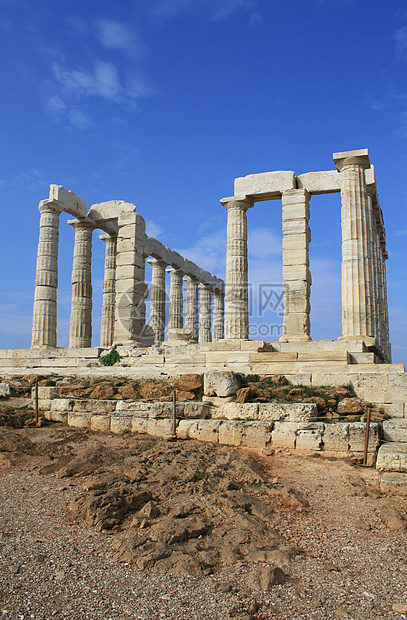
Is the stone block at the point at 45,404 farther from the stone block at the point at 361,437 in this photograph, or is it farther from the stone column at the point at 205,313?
the stone column at the point at 205,313

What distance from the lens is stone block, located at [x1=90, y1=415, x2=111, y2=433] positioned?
11516 millimetres

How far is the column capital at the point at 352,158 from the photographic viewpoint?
55.9ft

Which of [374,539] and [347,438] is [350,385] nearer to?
[347,438]

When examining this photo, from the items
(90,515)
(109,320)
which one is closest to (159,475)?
(90,515)

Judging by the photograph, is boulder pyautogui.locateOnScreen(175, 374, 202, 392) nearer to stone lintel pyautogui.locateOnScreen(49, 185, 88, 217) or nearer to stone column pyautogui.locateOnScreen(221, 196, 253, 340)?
stone column pyautogui.locateOnScreen(221, 196, 253, 340)

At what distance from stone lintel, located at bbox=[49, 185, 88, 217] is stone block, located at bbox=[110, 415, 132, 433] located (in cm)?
1344

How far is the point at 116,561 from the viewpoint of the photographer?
4859mm

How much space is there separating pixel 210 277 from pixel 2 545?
101ft

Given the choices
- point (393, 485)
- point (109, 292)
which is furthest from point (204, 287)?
point (393, 485)

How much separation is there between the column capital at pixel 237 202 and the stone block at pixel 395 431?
12264 mm

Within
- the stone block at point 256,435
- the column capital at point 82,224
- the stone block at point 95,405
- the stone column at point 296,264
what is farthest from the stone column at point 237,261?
the stone block at point 256,435

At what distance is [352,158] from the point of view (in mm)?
17203

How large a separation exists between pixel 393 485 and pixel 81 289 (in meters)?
19.7

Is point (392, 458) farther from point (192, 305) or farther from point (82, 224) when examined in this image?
point (192, 305)
